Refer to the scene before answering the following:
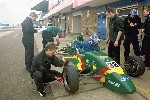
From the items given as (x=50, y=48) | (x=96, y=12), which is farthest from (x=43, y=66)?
(x=96, y=12)

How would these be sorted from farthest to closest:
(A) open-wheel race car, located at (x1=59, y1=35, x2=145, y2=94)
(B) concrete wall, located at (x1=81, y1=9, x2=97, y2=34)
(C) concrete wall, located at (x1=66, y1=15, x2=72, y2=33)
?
(C) concrete wall, located at (x1=66, y1=15, x2=72, y2=33) → (B) concrete wall, located at (x1=81, y1=9, x2=97, y2=34) → (A) open-wheel race car, located at (x1=59, y1=35, x2=145, y2=94)

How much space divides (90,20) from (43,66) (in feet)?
45.9

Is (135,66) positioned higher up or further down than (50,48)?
further down

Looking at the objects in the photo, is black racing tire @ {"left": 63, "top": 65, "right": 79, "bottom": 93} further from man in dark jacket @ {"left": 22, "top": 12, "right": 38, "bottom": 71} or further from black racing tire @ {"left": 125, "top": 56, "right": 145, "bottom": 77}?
man in dark jacket @ {"left": 22, "top": 12, "right": 38, "bottom": 71}

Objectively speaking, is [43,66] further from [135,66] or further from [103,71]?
[135,66]

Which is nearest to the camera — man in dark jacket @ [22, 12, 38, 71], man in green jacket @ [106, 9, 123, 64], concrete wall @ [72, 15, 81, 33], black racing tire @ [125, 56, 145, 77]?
black racing tire @ [125, 56, 145, 77]

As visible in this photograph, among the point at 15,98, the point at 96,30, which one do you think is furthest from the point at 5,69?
the point at 96,30

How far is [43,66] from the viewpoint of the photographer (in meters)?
5.06

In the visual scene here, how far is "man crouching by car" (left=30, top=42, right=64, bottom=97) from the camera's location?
4812 millimetres

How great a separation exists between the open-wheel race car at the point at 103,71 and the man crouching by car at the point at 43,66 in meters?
0.34

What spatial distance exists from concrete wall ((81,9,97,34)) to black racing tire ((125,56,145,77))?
1185cm

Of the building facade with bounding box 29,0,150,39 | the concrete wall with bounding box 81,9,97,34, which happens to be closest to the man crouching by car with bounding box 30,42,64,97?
the building facade with bounding box 29,0,150,39

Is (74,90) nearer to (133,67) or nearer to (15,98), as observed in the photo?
(15,98)

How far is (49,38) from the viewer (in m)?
7.51
